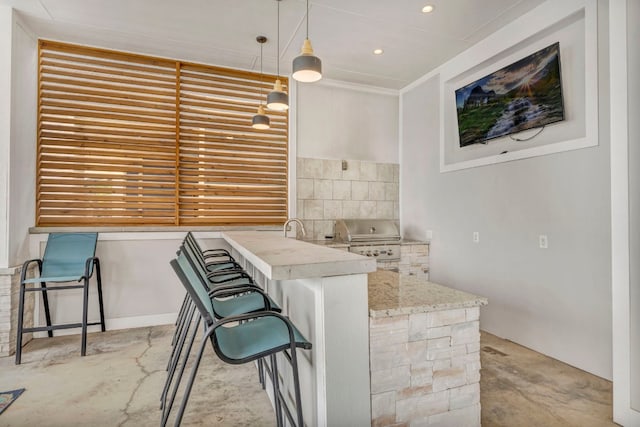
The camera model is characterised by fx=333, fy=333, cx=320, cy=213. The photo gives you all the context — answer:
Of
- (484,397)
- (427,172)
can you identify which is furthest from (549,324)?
(427,172)

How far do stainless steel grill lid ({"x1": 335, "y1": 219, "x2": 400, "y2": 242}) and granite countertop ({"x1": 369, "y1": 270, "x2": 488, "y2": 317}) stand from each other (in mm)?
2057

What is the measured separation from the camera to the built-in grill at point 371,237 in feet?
12.2

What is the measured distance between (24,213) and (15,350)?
3.90 feet

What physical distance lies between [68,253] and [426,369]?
3270 millimetres

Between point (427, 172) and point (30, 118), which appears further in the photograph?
point (427, 172)

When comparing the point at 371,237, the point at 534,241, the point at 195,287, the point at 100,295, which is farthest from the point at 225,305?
the point at 534,241

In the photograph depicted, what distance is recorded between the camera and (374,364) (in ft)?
4.53

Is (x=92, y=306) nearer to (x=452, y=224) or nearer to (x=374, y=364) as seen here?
(x=374, y=364)

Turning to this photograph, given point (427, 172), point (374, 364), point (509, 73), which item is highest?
point (509, 73)

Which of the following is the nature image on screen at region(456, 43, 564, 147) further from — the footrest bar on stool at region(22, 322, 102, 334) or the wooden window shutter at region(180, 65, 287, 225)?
the footrest bar on stool at region(22, 322, 102, 334)

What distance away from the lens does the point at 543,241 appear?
275cm

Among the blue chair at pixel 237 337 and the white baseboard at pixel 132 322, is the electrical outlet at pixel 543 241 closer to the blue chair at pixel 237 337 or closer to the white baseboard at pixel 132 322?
the blue chair at pixel 237 337

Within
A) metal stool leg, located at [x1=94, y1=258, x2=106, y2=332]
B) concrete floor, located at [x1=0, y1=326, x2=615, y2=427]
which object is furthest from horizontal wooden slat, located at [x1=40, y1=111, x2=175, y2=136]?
concrete floor, located at [x1=0, y1=326, x2=615, y2=427]

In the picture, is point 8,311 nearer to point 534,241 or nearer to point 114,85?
point 114,85
